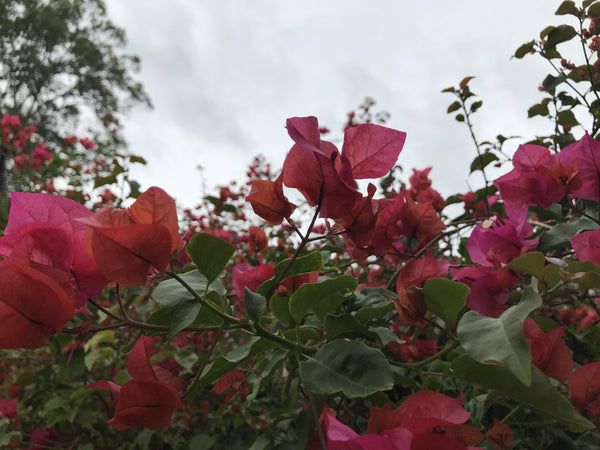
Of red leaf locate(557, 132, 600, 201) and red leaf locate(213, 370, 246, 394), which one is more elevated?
red leaf locate(557, 132, 600, 201)

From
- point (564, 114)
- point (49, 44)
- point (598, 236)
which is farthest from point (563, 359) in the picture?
point (49, 44)

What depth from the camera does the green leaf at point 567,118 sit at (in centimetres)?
82

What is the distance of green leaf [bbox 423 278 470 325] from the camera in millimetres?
356

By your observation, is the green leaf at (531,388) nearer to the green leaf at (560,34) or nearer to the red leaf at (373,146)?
the red leaf at (373,146)

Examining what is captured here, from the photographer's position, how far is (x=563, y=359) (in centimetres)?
39

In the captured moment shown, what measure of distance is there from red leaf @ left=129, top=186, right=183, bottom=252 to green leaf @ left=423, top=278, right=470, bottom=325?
23 cm

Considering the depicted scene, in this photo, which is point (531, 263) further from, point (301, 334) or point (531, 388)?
point (301, 334)

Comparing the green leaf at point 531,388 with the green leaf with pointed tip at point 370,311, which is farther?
the green leaf with pointed tip at point 370,311

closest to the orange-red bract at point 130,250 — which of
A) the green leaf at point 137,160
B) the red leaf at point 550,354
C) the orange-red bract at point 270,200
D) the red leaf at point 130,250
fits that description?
the red leaf at point 130,250

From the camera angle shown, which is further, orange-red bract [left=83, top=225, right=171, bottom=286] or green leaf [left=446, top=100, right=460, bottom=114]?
green leaf [left=446, top=100, right=460, bottom=114]

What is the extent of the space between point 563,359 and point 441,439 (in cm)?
17

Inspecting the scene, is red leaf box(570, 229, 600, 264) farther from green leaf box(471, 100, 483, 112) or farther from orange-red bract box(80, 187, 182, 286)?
green leaf box(471, 100, 483, 112)

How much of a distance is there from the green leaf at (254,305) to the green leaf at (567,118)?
2.52ft

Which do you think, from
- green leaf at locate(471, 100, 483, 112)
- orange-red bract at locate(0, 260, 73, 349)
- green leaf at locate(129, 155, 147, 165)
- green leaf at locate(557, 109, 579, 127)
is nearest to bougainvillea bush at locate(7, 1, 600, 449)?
orange-red bract at locate(0, 260, 73, 349)
